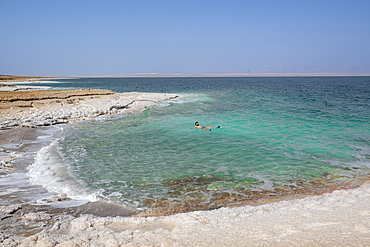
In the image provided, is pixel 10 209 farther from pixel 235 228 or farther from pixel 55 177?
pixel 235 228

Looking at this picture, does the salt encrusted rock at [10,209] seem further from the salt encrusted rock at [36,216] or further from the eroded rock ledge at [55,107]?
the eroded rock ledge at [55,107]

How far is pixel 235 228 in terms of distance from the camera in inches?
167

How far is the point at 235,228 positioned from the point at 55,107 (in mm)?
18141

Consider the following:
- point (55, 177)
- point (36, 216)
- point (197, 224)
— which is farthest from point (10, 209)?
point (197, 224)

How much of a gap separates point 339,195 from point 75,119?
16.3 meters

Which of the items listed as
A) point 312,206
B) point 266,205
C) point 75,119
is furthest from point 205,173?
point 75,119

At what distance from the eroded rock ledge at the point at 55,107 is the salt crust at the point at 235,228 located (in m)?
12.2

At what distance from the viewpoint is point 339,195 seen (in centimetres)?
582

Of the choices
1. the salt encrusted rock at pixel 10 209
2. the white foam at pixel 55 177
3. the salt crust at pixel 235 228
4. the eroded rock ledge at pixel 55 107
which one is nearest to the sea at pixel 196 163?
the white foam at pixel 55 177

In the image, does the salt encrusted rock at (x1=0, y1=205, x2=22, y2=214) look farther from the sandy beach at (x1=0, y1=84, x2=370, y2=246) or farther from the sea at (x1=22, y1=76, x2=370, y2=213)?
the sea at (x1=22, y1=76, x2=370, y2=213)

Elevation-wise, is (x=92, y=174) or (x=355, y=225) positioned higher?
(x=355, y=225)

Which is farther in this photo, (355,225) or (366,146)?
(366,146)

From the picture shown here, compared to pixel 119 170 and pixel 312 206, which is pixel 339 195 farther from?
pixel 119 170

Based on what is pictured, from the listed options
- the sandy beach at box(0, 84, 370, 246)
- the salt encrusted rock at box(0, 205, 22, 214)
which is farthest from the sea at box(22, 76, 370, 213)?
the salt encrusted rock at box(0, 205, 22, 214)
